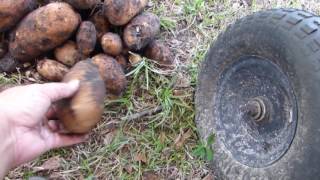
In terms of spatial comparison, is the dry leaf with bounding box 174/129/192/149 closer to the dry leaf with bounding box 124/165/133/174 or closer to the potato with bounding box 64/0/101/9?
the dry leaf with bounding box 124/165/133/174

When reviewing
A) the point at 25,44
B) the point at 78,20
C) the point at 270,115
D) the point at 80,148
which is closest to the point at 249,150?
the point at 270,115

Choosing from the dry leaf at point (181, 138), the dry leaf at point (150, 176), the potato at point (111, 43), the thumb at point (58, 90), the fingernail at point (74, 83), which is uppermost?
the potato at point (111, 43)

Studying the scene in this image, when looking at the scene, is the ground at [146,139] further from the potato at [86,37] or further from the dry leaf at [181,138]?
the potato at [86,37]

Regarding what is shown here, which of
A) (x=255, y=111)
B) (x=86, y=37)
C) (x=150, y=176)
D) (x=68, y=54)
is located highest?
(x=86, y=37)

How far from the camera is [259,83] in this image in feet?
8.11

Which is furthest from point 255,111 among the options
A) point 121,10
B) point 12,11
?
point 12,11

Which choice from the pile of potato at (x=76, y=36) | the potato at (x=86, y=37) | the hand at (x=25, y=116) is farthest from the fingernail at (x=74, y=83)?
the potato at (x=86, y=37)

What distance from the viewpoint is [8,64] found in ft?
9.27

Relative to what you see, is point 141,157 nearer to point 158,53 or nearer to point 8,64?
point 158,53

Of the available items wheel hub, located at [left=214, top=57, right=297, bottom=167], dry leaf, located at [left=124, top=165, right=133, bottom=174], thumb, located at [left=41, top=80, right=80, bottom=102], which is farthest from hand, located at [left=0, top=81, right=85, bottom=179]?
wheel hub, located at [left=214, top=57, right=297, bottom=167]

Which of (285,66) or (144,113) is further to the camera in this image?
(144,113)

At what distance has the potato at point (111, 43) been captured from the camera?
8.79ft

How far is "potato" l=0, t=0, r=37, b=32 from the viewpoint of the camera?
2.63m

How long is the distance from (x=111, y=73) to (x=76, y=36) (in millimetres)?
256
